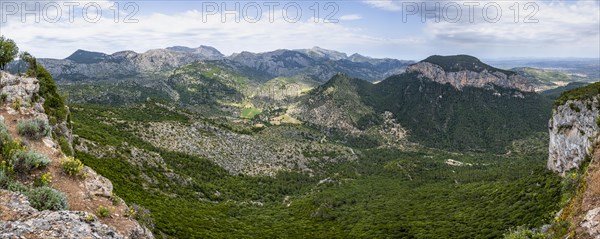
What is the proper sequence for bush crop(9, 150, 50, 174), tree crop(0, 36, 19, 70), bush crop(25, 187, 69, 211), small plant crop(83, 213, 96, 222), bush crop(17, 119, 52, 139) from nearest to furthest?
small plant crop(83, 213, 96, 222) → bush crop(25, 187, 69, 211) → bush crop(9, 150, 50, 174) → bush crop(17, 119, 52, 139) → tree crop(0, 36, 19, 70)

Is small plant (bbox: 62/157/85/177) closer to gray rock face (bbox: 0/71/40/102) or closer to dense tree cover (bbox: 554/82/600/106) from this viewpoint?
gray rock face (bbox: 0/71/40/102)

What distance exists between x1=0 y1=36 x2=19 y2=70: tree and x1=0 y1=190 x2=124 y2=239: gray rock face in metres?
42.6

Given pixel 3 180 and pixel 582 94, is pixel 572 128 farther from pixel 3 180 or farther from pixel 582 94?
pixel 3 180

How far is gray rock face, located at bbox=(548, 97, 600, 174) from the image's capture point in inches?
4387

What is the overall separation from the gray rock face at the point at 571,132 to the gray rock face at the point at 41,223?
130 meters

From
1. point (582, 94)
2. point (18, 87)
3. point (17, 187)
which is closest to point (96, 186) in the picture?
point (17, 187)

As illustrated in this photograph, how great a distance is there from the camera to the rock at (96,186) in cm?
2852

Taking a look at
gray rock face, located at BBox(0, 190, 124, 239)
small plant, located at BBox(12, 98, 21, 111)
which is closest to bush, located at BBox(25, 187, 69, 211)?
gray rock face, located at BBox(0, 190, 124, 239)

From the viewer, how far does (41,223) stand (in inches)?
791

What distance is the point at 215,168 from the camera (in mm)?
178500

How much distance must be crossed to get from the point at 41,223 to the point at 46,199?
3851mm

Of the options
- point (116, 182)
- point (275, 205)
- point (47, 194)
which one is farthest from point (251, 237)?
point (47, 194)

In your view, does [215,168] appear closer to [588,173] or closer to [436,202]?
[436,202]

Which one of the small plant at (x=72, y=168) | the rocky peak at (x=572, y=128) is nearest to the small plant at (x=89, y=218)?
the small plant at (x=72, y=168)
